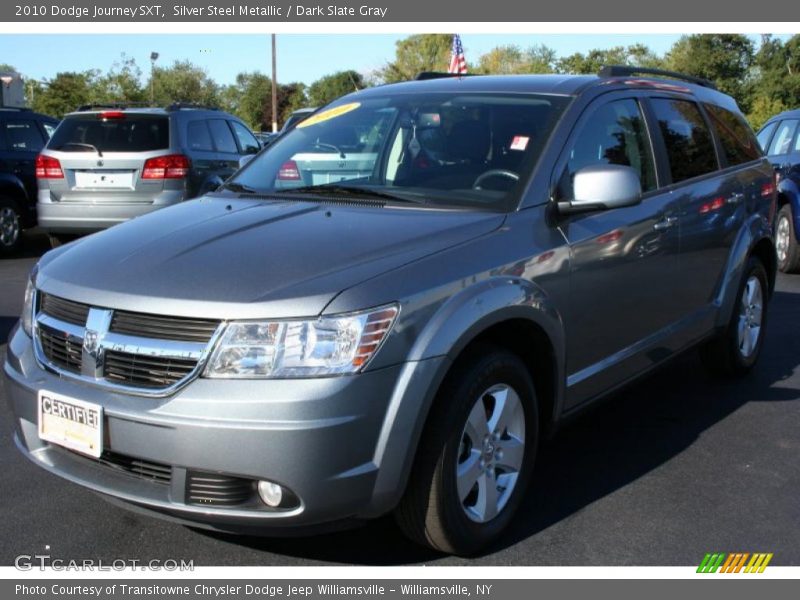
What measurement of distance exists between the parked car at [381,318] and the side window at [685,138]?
8cm

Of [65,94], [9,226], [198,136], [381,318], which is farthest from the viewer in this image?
[65,94]

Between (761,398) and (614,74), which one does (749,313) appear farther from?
(614,74)

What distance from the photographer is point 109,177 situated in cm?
954

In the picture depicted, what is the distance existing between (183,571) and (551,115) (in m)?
2.38

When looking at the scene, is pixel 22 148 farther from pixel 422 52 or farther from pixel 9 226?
pixel 422 52

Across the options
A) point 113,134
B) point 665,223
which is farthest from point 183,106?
point 665,223

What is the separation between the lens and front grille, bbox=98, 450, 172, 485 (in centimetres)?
284

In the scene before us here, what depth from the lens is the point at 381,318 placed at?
277 centimetres

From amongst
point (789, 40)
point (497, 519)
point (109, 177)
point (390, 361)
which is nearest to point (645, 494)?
point (497, 519)

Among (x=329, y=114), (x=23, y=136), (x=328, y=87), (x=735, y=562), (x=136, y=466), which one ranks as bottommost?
(x=735, y=562)

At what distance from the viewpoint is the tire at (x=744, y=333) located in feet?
17.6

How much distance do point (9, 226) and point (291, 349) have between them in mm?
9170

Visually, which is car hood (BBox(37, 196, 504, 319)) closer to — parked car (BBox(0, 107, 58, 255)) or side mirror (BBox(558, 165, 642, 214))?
Answer: side mirror (BBox(558, 165, 642, 214))


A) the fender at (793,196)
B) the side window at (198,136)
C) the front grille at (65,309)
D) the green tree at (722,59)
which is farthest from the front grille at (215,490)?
the green tree at (722,59)
